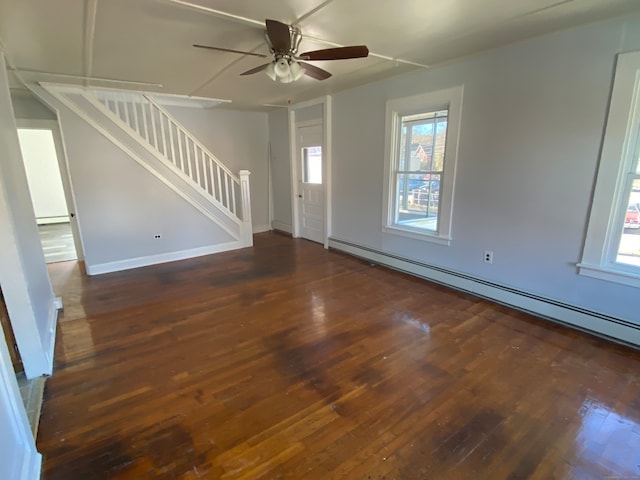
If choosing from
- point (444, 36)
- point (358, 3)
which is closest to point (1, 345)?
point (358, 3)

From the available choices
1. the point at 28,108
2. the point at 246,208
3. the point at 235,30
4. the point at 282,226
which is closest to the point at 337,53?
the point at 235,30

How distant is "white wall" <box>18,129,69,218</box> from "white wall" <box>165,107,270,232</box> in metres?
5.14

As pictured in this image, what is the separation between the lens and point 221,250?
219 inches

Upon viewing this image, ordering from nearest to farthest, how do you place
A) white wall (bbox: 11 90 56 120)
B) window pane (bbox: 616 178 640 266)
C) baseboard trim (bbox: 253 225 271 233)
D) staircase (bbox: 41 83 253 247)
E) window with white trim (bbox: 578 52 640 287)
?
window with white trim (bbox: 578 52 640 287) < window pane (bbox: 616 178 640 266) < staircase (bbox: 41 83 253 247) < white wall (bbox: 11 90 56 120) < baseboard trim (bbox: 253 225 271 233)

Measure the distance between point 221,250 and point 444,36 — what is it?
445 cm

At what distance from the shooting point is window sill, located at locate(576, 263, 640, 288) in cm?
254

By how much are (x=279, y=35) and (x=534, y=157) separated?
2514 millimetres

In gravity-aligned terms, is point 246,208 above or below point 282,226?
above

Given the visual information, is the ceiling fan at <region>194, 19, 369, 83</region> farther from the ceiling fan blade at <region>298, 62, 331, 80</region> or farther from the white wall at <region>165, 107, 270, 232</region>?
the white wall at <region>165, 107, 270, 232</region>

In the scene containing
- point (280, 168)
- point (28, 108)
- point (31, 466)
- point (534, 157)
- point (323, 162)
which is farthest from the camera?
point (280, 168)

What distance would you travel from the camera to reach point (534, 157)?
2953 millimetres

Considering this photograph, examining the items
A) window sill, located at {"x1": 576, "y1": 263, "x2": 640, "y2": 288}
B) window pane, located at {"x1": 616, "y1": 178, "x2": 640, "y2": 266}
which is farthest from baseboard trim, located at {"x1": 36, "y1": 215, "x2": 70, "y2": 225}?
window pane, located at {"x1": 616, "y1": 178, "x2": 640, "y2": 266}

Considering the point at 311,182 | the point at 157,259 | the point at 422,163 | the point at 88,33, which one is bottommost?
the point at 157,259

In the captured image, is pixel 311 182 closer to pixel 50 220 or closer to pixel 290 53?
pixel 290 53
